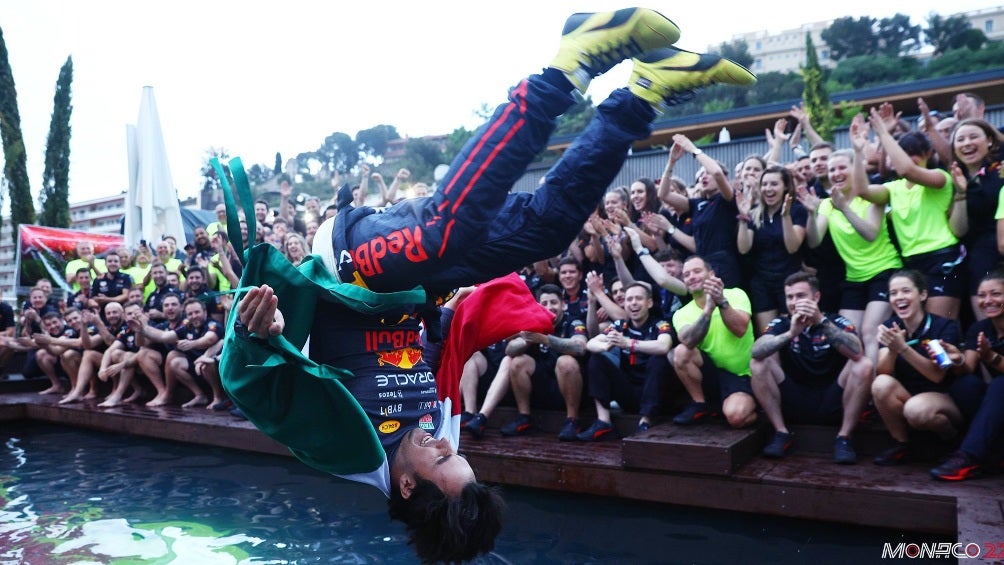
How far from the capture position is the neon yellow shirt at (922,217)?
4582 millimetres

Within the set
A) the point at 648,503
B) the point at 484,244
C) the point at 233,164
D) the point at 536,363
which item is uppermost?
the point at 233,164

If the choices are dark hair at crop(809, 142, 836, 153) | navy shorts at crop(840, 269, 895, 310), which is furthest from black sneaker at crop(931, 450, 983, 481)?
dark hair at crop(809, 142, 836, 153)

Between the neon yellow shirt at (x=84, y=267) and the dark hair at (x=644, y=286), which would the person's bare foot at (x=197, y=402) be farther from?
the dark hair at (x=644, y=286)

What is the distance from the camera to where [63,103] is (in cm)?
2119

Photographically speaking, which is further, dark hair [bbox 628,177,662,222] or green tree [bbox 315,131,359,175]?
green tree [bbox 315,131,359,175]

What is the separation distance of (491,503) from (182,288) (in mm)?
7088

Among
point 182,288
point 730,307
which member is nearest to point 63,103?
point 182,288

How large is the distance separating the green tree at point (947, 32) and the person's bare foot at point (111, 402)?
45.8 m

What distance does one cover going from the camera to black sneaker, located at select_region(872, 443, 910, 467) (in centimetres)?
420

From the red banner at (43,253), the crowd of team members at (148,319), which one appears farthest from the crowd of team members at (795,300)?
the red banner at (43,253)

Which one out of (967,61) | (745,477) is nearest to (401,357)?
(745,477)

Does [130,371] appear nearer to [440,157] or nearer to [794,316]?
[794,316]

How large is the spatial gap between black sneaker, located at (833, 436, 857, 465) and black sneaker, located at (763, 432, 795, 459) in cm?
30

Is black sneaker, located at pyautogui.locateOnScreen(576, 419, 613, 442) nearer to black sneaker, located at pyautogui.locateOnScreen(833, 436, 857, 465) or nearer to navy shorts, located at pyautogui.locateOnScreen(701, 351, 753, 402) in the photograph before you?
navy shorts, located at pyautogui.locateOnScreen(701, 351, 753, 402)
